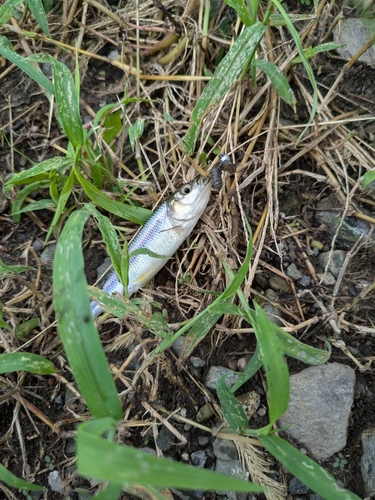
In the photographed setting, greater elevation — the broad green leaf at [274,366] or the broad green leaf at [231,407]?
the broad green leaf at [274,366]

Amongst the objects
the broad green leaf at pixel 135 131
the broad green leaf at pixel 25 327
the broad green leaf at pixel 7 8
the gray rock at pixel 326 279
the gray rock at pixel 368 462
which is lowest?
the gray rock at pixel 368 462

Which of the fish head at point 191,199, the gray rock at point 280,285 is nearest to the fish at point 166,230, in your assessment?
the fish head at point 191,199

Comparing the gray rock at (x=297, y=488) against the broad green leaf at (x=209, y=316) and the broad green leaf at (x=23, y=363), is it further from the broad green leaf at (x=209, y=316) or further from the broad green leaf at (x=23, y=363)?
the broad green leaf at (x=23, y=363)

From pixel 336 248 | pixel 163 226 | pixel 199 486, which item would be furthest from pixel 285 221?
pixel 199 486

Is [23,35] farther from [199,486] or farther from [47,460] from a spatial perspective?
[199,486]

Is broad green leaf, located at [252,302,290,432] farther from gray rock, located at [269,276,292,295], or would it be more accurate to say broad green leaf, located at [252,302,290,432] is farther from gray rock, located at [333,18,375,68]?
gray rock, located at [333,18,375,68]

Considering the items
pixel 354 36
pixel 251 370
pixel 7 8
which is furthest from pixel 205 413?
pixel 7 8
